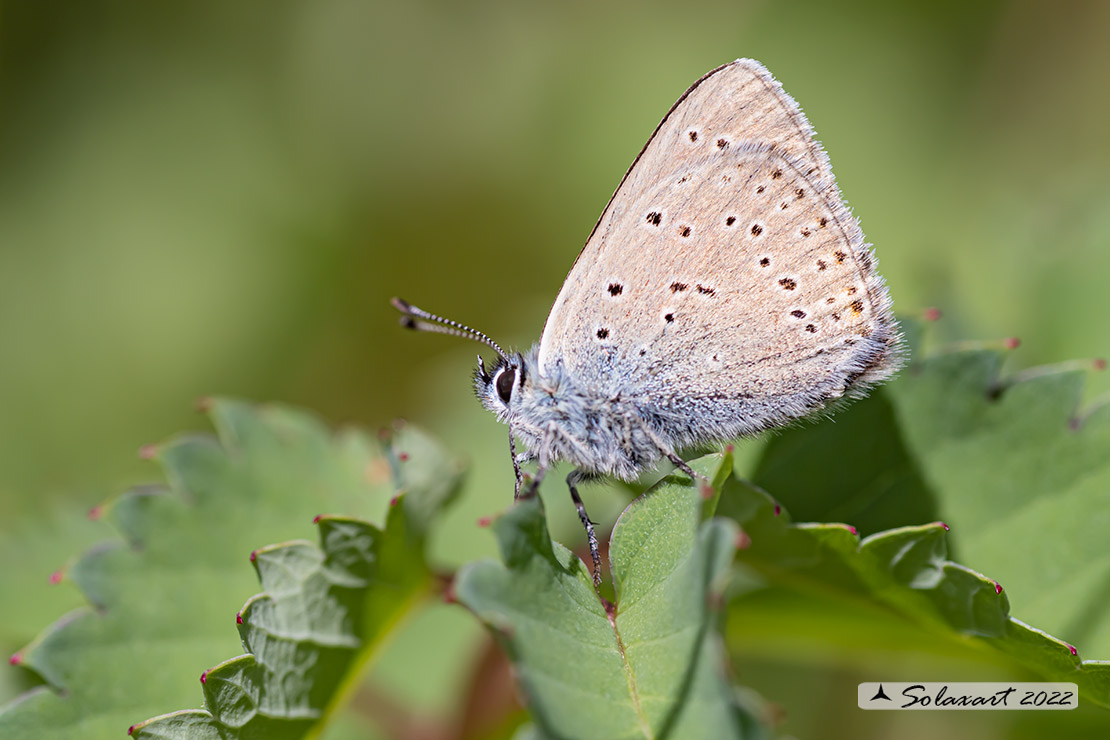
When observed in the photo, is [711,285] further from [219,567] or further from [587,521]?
[219,567]

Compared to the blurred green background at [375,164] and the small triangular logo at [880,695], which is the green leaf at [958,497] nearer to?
the small triangular logo at [880,695]

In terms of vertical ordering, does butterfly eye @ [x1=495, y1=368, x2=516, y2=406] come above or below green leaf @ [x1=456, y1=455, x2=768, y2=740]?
above

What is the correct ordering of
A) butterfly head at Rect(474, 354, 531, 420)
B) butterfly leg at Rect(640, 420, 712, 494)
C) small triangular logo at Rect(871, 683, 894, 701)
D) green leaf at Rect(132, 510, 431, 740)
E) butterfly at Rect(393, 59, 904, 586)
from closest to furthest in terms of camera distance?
butterfly leg at Rect(640, 420, 712, 494) → green leaf at Rect(132, 510, 431, 740) → small triangular logo at Rect(871, 683, 894, 701) → butterfly at Rect(393, 59, 904, 586) → butterfly head at Rect(474, 354, 531, 420)

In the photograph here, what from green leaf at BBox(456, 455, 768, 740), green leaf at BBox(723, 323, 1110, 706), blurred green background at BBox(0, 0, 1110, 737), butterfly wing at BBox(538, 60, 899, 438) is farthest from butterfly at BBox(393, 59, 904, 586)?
blurred green background at BBox(0, 0, 1110, 737)

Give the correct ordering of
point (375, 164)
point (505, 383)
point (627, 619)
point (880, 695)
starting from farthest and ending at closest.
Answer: point (375, 164)
point (505, 383)
point (880, 695)
point (627, 619)

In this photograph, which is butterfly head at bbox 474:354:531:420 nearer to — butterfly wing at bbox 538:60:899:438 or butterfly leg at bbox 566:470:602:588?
butterfly wing at bbox 538:60:899:438

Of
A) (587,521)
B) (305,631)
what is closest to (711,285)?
(587,521)

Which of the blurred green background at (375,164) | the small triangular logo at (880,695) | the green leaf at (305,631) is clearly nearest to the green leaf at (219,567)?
the green leaf at (305,631)
